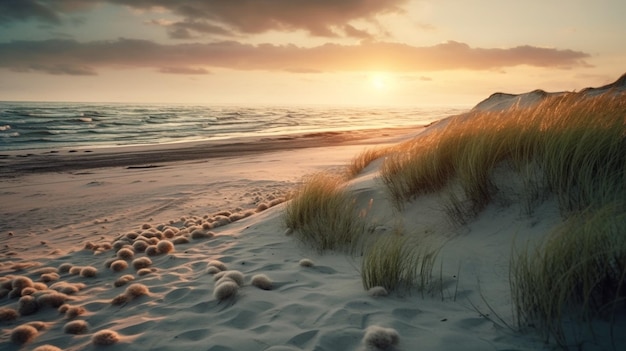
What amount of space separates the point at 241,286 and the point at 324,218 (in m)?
1.85

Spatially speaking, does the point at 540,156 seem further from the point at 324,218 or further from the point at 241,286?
the point at 241,286

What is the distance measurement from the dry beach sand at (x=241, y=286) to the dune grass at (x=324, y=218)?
222 mm

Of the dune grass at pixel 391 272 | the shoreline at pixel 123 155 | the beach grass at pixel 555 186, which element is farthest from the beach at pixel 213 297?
the shoreline at pixel 123 155

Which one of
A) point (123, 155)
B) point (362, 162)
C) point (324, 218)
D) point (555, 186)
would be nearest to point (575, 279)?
point (555, 186)

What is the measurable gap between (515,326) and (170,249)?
447cm

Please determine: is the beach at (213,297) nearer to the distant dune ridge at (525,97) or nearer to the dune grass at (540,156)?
the dune grass at (540,156)

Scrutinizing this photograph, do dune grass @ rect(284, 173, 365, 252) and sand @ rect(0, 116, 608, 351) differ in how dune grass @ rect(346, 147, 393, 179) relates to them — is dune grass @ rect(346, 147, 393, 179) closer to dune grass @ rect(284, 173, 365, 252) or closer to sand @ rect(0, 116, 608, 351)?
sand @ rect(0, 116, 608, 351)

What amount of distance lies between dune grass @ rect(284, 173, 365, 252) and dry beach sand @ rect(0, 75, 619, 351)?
0.22 metres

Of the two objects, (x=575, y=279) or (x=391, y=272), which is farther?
(x=391, y=272)

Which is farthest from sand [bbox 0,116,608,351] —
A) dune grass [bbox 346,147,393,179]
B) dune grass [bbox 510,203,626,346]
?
dune grass [bbox 346,147,393,179]

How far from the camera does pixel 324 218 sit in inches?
211

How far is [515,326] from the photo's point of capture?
258cm

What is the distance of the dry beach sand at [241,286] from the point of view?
2805 mm

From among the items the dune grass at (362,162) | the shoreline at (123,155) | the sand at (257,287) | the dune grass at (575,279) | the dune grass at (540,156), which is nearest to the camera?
the dune grass at (575,279)
